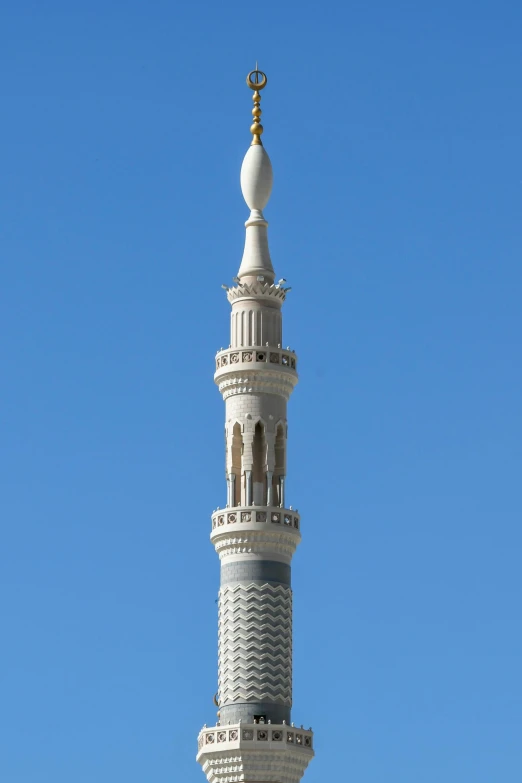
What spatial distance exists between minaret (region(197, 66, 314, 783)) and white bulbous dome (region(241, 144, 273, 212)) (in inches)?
1.4

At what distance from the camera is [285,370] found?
9688 centimetres

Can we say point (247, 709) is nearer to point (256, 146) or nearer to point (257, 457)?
point (257, 457)

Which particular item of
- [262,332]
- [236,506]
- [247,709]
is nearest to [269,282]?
[262,332]

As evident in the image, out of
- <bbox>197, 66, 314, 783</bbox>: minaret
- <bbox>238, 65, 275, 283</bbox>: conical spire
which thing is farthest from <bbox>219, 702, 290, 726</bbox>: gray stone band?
<bbox>238, 65, 275, 283</bbox>: conical spire

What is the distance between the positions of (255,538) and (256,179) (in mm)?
Result: 13048

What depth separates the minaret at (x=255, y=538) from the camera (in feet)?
305

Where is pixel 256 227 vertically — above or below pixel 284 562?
above

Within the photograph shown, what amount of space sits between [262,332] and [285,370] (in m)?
1.62

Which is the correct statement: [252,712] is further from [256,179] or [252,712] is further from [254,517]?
[256,179]

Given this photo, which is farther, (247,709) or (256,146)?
(256,146)

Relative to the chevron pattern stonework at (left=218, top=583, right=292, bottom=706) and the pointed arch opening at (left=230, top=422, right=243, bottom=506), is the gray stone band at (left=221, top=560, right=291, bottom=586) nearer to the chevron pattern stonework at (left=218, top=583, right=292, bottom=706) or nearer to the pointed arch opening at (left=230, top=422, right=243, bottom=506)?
the chevron pattern stonework at (left=218, top=583, right=292, bottom=706)

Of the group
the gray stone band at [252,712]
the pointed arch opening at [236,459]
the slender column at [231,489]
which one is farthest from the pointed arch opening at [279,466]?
the gray stone band at [252,712]

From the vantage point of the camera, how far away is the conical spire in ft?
322

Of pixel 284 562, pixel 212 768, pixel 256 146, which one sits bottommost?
pixel 212 768
